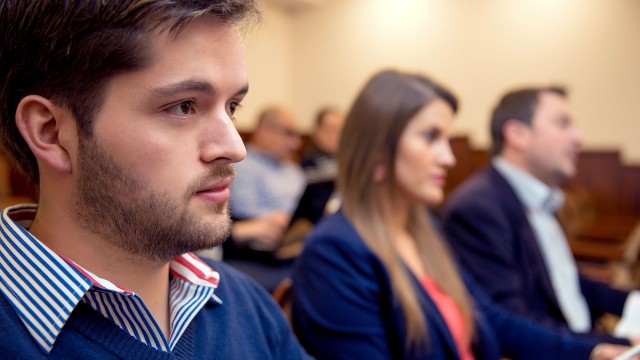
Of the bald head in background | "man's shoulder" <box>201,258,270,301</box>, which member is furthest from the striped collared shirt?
the bald head in background

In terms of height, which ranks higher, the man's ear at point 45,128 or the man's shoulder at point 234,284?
the man's ear at point 45,128

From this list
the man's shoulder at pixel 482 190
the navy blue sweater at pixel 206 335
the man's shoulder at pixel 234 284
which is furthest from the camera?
the man's shoulder at pixel 482 190

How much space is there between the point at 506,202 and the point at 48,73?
63.6 inches

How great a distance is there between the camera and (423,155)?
1.29m

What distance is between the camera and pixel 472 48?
538 centimetres

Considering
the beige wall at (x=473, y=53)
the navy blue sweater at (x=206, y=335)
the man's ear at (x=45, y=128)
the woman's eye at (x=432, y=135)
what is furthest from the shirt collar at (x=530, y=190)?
the beige wall at (x=473, y=53)

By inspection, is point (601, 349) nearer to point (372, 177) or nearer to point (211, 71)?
point (372, 177)

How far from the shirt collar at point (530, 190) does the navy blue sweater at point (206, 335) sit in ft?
4.51

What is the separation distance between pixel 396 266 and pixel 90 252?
0.77 m

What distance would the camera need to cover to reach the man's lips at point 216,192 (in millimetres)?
602

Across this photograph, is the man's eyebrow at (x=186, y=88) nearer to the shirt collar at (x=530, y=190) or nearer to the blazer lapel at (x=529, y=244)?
the blazer lapel at (x=529, y=244)

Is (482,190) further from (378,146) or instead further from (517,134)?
(378,146)

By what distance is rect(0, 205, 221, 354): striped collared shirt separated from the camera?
0.53 meters

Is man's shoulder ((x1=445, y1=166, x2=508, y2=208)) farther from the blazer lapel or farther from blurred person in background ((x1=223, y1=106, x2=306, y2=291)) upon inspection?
blurred person in background ((x1=223, y1=106, x2=306, y2=291))
